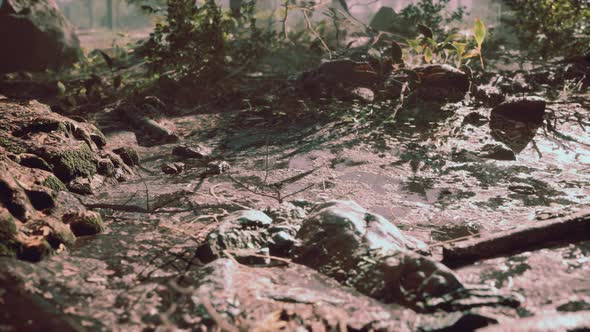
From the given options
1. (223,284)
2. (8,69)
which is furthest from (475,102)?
(8,69)

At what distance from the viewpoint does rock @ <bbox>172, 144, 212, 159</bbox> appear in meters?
4.39

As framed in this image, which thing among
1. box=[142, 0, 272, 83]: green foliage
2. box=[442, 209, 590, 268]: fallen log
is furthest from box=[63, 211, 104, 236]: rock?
box=[142, 0, 272, 83]: green foliage

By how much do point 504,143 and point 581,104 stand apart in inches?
71.0

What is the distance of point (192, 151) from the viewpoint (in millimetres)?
4402

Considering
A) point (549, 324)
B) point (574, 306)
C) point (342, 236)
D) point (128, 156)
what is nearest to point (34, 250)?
point (342, 236)

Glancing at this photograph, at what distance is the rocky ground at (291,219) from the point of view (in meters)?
1.90

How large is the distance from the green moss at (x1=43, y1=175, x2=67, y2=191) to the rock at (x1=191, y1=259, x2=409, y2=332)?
55.2 inches

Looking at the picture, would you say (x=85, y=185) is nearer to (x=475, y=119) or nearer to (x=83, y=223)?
(x=83, y=223)

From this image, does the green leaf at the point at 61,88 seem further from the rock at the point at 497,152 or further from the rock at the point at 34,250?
the rock at the point at 497,152

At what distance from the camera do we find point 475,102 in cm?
571

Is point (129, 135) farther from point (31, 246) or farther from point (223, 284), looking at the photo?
point (223, 284)

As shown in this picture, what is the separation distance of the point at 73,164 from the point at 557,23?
6948 mm

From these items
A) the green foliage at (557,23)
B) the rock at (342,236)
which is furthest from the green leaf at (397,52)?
the rock at (342,236)

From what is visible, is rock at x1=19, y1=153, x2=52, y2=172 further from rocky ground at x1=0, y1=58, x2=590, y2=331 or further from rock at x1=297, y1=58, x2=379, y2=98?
rock at x1=297, y1=58, x2=379, y2=98
